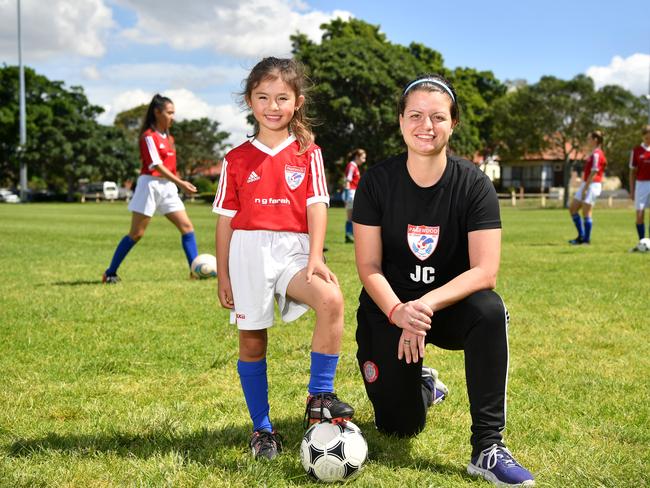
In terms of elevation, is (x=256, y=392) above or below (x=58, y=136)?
below

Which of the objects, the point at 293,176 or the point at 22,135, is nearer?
the point at 293,176

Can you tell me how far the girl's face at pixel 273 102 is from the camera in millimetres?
3465

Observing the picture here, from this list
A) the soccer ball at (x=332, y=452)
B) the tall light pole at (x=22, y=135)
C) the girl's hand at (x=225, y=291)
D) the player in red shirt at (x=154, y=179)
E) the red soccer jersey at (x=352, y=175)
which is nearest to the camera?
the soccer ball at (x=332, y=452)

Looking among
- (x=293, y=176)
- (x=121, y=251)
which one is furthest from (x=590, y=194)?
(x=293, y=176)

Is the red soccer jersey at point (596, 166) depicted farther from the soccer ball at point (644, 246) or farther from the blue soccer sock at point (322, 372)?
the blue soccer sock at point (322, 372)

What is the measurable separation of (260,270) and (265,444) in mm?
831

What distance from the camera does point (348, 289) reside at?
877 cm

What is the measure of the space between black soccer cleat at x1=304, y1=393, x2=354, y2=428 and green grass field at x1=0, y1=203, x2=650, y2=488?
236mm

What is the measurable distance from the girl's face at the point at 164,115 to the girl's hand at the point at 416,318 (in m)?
6.06

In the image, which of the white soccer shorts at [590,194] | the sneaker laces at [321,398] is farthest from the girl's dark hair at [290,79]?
A: the white soccer shorts at [590,194]

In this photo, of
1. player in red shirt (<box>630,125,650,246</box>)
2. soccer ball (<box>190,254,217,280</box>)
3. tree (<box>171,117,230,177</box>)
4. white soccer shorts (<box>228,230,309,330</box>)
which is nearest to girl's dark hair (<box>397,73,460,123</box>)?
white soccer shorts (<box>228,230,309,330</box>)

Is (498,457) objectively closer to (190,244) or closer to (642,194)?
(190,244)

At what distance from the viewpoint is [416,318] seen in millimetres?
3137

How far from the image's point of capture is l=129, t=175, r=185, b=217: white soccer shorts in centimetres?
888
